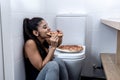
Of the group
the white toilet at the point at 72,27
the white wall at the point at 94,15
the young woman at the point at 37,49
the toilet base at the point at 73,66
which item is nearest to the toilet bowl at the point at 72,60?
the toilet base at the point at 73,66

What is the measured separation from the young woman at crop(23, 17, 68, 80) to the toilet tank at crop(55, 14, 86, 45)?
561 millimetres

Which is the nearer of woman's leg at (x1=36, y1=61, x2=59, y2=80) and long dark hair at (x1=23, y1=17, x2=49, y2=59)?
woman's leg at (x1=36, y1=61, x2=59, y2=80)

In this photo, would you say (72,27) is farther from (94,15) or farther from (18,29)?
(18,29)

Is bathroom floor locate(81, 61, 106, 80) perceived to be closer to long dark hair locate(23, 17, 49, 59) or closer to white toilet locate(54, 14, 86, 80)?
white toilet locate(54, 14, 86, 80)

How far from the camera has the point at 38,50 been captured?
161 centimetres

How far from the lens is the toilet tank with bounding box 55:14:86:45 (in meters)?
2.24

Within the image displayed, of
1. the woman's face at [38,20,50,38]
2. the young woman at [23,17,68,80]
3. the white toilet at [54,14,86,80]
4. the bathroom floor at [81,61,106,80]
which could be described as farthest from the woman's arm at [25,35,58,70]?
the white toilet at [54,14,86,80]

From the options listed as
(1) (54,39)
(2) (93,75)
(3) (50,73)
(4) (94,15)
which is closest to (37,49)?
(1) (54,39)

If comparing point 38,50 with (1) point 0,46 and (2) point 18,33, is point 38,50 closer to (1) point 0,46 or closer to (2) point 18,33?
(2) point 18,33

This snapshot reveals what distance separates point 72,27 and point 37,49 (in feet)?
2.60

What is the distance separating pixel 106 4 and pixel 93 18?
23 centimetres

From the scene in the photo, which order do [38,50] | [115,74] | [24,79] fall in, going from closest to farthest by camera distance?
[115,74], [38,50], [24,79]

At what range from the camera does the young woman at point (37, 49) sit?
1548 millimetres

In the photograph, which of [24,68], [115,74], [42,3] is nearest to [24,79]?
[24,68]
